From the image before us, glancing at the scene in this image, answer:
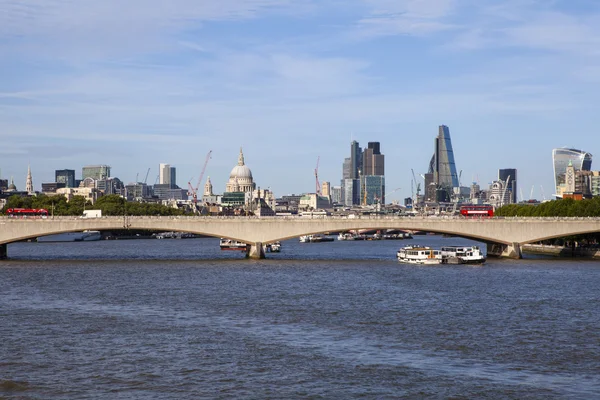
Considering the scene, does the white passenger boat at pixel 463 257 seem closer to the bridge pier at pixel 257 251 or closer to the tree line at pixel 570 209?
the bridge pier at pixel 257 251

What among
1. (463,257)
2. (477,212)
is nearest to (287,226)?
(463,257)

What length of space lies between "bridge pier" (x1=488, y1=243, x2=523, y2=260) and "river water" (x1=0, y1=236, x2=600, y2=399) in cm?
2761

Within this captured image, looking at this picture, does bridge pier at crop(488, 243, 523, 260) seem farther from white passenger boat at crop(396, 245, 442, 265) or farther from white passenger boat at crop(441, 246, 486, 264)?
white passenger boat at crop(396, 245, 442, 265)

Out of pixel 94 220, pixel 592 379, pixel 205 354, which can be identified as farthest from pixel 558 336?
pixel 94 220

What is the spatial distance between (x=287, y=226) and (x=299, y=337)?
56.9 metres

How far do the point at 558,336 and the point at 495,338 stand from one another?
327 cm

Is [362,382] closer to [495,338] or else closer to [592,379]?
[592,379]

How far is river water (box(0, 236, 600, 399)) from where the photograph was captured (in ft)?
121

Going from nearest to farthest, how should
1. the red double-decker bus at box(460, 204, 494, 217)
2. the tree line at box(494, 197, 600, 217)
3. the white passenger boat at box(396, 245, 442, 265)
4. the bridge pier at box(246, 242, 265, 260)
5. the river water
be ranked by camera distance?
the river water < the white passenger boat at box(396, 245, 442, 265) < the bridge pier at box(246, 242, 265, 260) < the red double-decker bus at box(460, 204, 494, 217) < the tree line at box(494, 197, 600, 217)

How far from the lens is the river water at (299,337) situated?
121 ft

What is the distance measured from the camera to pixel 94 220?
104m

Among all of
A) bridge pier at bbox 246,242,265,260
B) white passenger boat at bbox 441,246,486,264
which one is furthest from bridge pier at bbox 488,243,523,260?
bridge pier at bbox 246,242,265,260

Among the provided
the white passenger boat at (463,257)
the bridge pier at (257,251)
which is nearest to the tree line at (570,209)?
the white passenger boat at (463,257)

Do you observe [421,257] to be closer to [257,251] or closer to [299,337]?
[257,251]
